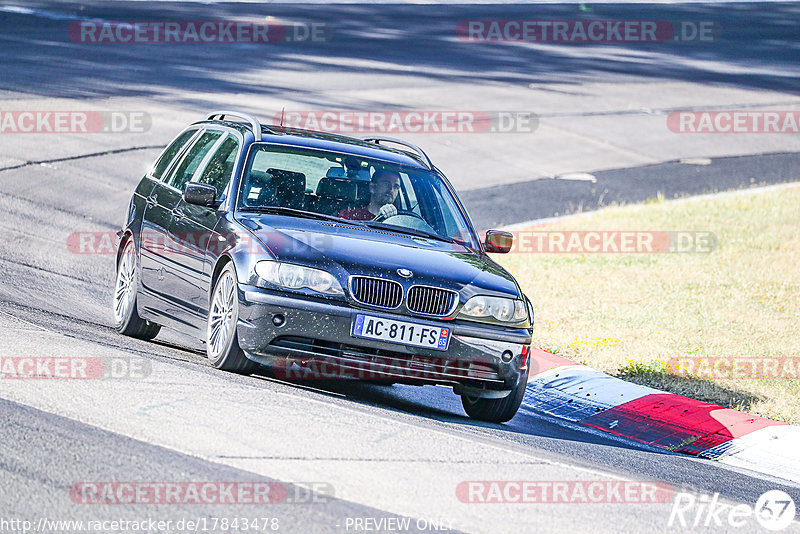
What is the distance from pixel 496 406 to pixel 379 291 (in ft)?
4.30

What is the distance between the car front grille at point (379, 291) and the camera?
757 centimetres

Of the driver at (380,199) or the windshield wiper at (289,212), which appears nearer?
the windshield wiper at (289,212)

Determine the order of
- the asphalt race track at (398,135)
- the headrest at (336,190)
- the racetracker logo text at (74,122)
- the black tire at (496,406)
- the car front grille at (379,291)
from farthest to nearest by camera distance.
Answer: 1. the racetracker logo text at (74,122)
2. the headrest at (336,190)
3. the black tire at (496,406)
4. the car front grille at (379,291)
5. the asphalt race track at (398,135)

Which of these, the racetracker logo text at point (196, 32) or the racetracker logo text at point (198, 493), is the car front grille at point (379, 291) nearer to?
the racetracker logo text at point (198, 493)

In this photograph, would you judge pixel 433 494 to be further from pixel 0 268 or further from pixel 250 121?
pixel 0 268

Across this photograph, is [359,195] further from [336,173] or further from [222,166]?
[222,166]

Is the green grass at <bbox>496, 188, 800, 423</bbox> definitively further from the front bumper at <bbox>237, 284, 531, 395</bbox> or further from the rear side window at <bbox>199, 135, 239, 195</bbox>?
the rear side window at <bbox>199, 135, 239, 195</bbox>

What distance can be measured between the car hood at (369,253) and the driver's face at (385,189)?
0.47 m

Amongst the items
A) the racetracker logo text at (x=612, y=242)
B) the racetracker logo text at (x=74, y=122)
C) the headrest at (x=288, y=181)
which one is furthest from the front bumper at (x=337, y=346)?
the racetracker logo text at (x=74, y=122)

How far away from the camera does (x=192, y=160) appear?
31.2 feet

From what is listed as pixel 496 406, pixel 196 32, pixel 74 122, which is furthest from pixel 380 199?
pixel 196 32

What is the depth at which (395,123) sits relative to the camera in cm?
2236

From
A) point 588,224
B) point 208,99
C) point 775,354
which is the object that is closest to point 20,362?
point 775,354

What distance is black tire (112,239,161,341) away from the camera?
371 inches
